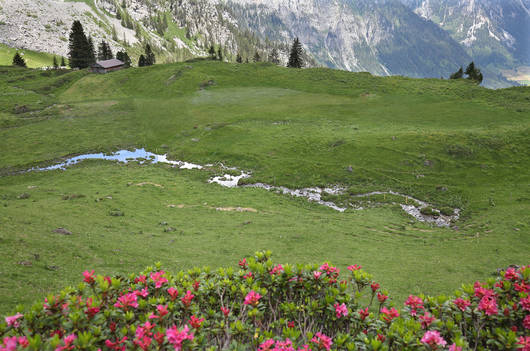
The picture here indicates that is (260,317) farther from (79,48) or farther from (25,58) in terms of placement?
(25,58)

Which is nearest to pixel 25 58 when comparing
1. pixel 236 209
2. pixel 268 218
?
pixel 236 209

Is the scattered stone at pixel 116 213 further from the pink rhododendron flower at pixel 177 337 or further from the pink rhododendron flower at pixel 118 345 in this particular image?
the pink rhododendron flower at pixel 177 337

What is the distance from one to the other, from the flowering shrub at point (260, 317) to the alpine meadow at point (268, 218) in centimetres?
4

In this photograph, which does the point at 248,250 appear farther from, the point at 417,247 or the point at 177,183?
the point at 177,183

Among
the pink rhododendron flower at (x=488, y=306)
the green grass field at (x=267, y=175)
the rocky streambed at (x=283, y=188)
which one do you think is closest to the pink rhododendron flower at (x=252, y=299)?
the pink rhododendron flower at (x=488, y=306)

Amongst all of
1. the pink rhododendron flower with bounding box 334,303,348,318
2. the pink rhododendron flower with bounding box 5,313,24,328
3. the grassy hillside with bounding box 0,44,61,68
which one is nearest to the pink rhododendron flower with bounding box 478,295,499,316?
the pink rhododendron flower with bounding box 334,303,348,318

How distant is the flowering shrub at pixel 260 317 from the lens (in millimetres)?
4504

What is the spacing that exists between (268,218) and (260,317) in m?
23.6

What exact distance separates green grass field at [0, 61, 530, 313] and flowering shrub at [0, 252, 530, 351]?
8.76 metres

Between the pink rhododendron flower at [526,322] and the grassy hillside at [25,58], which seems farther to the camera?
the grassy hillside at [25,58]

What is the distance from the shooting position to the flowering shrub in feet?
14.8

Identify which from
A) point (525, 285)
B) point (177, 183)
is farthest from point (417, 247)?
point (177, 183)

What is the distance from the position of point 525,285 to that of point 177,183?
38.0m

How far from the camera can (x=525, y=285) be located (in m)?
5.72
